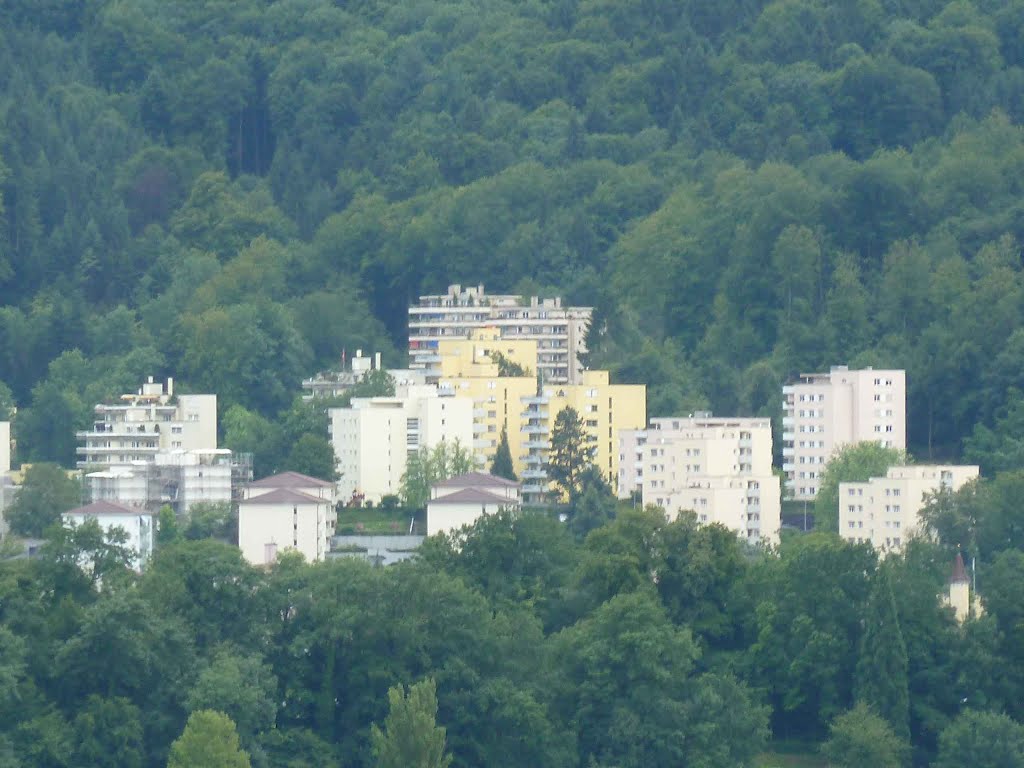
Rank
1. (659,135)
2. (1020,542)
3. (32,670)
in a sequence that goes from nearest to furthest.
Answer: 1. (32,670)
2. (1020,542)
3. (659,135)

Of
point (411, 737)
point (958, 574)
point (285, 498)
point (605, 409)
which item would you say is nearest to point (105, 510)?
point (285, 498)

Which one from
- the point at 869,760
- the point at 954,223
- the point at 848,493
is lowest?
the point at 869,760

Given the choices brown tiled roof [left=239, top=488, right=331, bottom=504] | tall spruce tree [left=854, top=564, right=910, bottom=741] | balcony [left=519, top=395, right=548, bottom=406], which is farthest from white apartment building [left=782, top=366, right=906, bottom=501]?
tall spruce tree [left=854, top=564, right=910, bottom=741]

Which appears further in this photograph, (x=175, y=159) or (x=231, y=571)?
(x=175, y=159)

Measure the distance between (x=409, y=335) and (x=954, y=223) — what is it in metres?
18.3

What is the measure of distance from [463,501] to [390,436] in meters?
7.54

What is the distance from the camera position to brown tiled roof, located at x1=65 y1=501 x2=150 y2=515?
7881 centimetres

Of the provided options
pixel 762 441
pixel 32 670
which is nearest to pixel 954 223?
pixel 762 441

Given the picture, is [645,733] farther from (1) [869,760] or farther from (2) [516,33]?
(2) [516,33]

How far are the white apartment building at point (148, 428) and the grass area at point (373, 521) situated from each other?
21.9 ft

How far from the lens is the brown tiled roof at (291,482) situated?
81938 millimetres

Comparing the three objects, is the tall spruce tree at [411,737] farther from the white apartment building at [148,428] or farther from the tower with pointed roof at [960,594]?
the white apartment building at [148,428]

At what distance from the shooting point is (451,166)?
375ft

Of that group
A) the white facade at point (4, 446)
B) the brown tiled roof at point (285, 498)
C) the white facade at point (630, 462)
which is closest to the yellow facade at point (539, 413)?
the white facade at point (630, 462)
